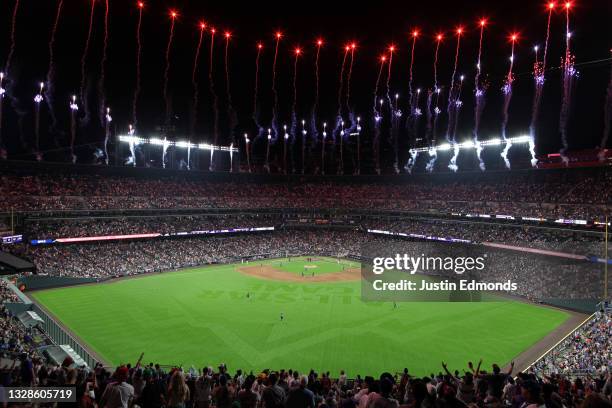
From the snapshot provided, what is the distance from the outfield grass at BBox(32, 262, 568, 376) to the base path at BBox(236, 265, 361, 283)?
223 inches

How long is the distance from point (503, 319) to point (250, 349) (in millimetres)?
22221

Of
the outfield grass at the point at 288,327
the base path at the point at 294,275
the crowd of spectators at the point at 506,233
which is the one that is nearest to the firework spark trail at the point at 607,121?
the crowd of spectators at the point at 506,233

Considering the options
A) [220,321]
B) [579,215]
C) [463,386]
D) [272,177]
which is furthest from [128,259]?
[579,215]

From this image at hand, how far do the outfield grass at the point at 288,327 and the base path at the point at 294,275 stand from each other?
5657mm

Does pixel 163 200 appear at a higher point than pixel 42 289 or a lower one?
higher

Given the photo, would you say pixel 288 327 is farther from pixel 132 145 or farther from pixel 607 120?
pixel 132 145

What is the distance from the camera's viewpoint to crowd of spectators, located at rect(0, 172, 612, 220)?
51.2 meters

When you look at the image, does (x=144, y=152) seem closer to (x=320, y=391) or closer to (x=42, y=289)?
(x=42, y=289)

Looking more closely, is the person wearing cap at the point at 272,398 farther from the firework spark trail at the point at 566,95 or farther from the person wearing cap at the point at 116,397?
the firework spark trail at the point at 566,95

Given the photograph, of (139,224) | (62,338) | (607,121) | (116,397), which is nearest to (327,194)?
(139,224)

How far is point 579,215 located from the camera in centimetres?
4741

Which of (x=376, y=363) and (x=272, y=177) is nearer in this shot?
(x=376, y=363)

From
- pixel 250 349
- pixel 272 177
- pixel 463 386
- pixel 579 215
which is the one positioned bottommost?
pixel 250 349

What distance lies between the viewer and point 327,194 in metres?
86.9
